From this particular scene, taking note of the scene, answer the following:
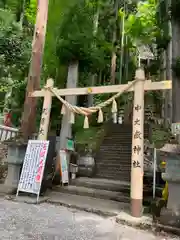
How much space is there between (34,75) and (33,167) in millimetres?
3064

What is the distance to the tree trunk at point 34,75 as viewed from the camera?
691 cm

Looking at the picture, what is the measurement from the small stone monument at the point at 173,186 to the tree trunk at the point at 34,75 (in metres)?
4.24

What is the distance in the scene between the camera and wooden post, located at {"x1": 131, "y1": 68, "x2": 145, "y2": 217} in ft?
15.4

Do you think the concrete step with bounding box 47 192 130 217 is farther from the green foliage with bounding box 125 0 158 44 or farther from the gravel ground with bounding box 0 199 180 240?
the green foliage with bounding box 125 0 158 44

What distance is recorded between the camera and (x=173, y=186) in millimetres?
Answer: 4215

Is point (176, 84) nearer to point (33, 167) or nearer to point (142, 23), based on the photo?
point (33, 167)

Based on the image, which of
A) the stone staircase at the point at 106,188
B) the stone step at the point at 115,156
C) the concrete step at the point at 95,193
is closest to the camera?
the stone staircase at the point at 106,188

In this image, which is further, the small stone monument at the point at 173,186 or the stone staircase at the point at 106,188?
the stone staircase at the point at 106,188

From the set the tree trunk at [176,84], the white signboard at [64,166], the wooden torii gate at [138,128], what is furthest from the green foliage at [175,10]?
the white signboard at [64,166]

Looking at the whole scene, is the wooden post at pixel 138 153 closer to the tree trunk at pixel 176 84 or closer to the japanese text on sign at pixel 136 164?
the japanese text on sign at pixel 136 164

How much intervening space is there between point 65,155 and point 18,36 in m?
7.37

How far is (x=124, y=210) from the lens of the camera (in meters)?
5.16

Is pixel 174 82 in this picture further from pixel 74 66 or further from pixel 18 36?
pixel 18 36

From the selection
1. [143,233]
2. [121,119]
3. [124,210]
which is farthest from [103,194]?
[121,119]
